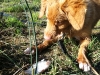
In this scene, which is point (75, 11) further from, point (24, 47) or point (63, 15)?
point (24, 47)

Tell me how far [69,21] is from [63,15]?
155 millimetres

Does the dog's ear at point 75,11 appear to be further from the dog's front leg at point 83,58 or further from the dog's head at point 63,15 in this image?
the dog's front leg at point 83,58

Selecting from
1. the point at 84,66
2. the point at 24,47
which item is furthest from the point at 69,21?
the point at 24,47

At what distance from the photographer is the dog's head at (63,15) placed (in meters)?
3.77

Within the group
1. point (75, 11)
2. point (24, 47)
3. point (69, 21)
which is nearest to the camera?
point (75, 11)

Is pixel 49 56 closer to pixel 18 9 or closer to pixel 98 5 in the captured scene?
pixel 98 5

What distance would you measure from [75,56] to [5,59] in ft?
3.79

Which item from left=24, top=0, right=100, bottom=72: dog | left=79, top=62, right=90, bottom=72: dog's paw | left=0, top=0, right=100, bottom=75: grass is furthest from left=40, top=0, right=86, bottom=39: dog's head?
left=79, top=62, right=90, bottom=72: dog's paw

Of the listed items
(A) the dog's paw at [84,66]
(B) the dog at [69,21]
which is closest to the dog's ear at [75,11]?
(B) the dog at [69,21]

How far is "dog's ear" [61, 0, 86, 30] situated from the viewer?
375 centimetres

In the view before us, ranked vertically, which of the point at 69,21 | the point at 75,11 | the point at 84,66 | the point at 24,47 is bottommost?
the point at 84,66

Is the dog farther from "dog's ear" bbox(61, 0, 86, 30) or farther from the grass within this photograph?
the grass

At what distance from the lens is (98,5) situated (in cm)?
491

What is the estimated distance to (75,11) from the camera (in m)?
3.79
